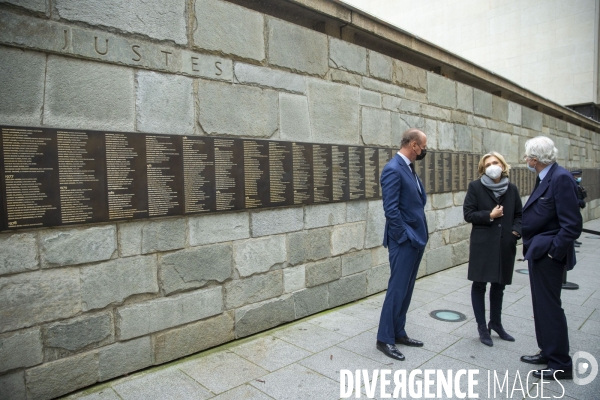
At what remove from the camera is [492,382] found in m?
3.12

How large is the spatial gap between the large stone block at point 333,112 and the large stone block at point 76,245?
2478 mm

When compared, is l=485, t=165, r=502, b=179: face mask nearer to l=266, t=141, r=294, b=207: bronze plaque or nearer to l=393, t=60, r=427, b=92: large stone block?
l=266, t=141, r=294, b=207: bronze plaque

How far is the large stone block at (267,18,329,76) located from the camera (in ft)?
14.0

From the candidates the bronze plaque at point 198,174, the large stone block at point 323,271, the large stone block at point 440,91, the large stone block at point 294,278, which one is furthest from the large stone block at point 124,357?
the large stone block at point 440,91

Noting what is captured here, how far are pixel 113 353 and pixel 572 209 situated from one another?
3.64 m

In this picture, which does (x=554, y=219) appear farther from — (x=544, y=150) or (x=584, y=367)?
(x=584, y=367)

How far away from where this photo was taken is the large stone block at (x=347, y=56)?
497 centimetres

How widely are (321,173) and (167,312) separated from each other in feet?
7.39

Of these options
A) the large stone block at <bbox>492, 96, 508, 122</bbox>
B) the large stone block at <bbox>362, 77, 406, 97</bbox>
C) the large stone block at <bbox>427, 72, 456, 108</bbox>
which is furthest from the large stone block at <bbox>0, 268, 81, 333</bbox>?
the large stone block at <bbox>492, 96, 508, 122</bbox>

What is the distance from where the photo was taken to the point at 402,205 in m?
3.66

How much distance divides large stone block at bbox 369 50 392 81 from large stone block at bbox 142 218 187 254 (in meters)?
3.42

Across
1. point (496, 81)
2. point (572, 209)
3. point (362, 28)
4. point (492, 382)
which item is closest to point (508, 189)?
point (572, 209)

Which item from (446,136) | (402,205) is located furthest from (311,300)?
(446,136)

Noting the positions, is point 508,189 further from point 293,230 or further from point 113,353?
point 113,353
